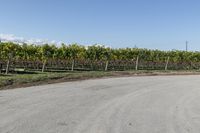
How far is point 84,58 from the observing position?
40.1 m

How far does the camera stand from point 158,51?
1842 inches

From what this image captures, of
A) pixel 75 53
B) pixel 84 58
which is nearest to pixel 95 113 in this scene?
pixel 84 58

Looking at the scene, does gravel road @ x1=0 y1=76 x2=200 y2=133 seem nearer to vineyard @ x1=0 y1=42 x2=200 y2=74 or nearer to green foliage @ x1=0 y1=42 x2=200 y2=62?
vineyard @ x1=0 y1=42 x2=200 y2=74

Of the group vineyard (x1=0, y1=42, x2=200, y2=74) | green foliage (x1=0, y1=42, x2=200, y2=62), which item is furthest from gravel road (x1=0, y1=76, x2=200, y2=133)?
green foliage (x1=0, y1=42, x2=200, y2=62)

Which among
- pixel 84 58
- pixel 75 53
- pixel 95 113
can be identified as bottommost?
pixel 95 113

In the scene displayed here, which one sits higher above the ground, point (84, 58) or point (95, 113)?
point (84, 58)

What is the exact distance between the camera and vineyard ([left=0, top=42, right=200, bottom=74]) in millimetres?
36031

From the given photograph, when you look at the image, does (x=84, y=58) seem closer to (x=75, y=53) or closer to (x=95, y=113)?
(x=75, y=53)

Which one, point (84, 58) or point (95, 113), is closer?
point (95, 113)

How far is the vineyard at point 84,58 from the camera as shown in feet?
118

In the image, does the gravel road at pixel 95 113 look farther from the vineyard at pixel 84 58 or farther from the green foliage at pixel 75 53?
the green foliage at pixel 75 53

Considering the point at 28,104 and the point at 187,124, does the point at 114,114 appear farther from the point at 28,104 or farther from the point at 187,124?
the point at 28,104

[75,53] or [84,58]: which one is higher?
[75,53]

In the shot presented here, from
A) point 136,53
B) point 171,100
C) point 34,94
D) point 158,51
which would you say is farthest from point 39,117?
point 158,51
